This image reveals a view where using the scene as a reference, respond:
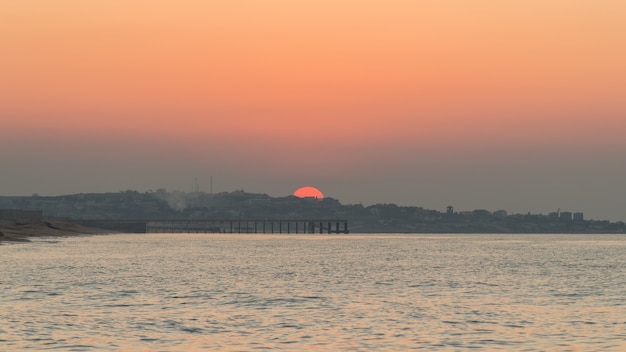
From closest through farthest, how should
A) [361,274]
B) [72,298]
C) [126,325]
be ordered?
[126,325] → [72,298] → [361,274]

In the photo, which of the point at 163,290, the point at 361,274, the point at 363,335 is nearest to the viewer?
the point at 363,335

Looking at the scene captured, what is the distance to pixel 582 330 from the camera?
148 feet

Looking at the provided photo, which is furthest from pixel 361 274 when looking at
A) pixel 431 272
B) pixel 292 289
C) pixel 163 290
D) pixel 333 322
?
pixel 333 322

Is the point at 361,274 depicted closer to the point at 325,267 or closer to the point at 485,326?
the point at 325,267

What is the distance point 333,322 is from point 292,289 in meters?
23.3

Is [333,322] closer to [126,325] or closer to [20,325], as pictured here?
[126,325]

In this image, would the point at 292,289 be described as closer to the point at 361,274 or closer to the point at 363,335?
the point at 361,274

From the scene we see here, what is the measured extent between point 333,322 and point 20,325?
1429 centimetres

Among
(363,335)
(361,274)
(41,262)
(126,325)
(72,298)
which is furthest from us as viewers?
(41,262)

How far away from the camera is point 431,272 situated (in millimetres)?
96938

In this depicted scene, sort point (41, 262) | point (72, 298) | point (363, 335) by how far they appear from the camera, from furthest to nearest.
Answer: point (41, 262) → point (72, 298) → point (363, 335)

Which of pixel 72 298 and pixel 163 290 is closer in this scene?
pixel 72 298

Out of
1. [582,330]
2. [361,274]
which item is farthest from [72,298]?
[361,274]

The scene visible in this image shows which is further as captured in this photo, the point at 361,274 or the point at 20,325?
the point at 361,274
